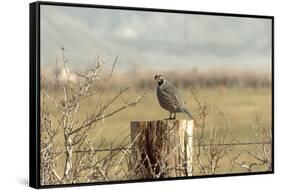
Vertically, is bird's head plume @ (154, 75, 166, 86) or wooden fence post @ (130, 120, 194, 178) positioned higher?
bird's head plume @ (154, 75, 166, 86)

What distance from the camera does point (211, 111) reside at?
663 cm

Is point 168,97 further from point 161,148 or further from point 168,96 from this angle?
point 161,148

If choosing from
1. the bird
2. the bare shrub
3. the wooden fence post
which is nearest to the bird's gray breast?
the bird

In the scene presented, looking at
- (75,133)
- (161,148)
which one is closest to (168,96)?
(161,148)

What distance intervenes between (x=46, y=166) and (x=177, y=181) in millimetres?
1195

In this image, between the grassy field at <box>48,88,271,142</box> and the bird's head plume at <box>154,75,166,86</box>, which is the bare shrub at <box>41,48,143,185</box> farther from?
the bird's head plume at <box>154,75,166,86</box>

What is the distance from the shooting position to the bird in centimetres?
636

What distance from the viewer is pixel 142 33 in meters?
6.32

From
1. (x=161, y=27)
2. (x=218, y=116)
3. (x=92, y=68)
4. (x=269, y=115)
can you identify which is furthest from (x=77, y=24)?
(x=269, y=115)

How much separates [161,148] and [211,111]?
0.59 meters

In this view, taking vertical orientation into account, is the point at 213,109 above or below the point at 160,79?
below

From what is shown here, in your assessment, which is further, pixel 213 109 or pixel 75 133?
pixel 213 109

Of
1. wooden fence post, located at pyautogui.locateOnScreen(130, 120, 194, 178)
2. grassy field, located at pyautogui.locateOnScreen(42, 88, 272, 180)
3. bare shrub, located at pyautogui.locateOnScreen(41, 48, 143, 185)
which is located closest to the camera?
bare shrub, located at pyautogui.locateOnScreen(41, 48, 143, 185)

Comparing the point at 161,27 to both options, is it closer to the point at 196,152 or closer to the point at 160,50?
the point at 160,50
